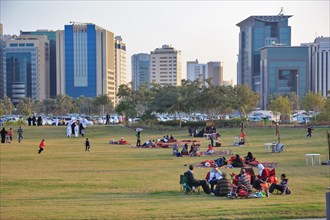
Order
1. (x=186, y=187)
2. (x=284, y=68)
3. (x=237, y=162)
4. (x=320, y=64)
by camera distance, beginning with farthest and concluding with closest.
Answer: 1. (x=320, y=64)
2. (x=284, y=68)
3. (x=237, y=162)
4. (x=186, y=187)

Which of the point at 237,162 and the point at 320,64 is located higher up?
the point at 320,64

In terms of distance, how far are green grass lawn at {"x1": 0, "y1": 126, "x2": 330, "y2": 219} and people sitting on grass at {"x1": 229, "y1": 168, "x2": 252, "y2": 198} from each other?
57cm

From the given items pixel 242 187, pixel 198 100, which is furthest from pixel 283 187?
pixel 198 100

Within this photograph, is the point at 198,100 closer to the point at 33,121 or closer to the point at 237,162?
the point at 33,121

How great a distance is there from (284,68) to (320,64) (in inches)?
595

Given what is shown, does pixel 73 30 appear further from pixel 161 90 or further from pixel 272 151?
pixel 272 151

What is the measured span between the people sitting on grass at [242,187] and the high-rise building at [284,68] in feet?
503

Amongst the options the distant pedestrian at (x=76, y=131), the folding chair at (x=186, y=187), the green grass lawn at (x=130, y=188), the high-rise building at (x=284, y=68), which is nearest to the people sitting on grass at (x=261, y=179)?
the green grass lawn at (x=130, y=188)

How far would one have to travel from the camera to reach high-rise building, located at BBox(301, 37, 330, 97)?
176375 millimetres

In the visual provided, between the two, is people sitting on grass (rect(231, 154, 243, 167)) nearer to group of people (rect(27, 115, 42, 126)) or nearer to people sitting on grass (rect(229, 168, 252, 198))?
people sitting on grass (rect(229, 168, 252, 198))

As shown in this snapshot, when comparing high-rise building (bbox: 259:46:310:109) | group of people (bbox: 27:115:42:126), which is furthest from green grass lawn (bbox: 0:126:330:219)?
high-rise building (bbox: 259:46:310:109)

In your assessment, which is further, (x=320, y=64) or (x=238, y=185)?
(x=320, y=64)

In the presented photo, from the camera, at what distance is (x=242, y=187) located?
1864 centimetres

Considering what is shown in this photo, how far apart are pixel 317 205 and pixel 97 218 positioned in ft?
20.2
